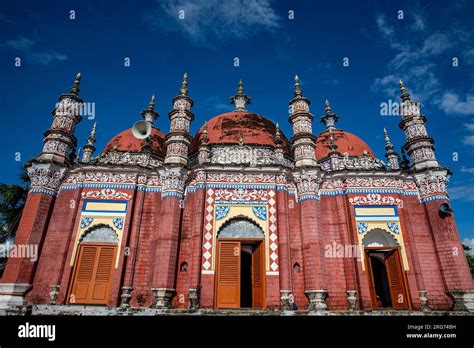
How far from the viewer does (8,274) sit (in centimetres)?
1331

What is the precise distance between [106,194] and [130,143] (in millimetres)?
5322

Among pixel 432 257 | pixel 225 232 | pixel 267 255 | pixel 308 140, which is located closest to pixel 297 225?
pixel 267 255

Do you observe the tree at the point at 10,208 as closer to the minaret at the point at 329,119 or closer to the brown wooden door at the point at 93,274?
the brown wooden door at the point at 93,274

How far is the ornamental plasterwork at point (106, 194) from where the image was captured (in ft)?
50.1

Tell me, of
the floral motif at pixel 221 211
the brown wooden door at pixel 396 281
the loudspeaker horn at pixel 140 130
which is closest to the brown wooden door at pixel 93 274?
the floral motif at pixel 221 211

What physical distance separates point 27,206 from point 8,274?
323 cm

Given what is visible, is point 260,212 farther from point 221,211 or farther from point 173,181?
point 173,181

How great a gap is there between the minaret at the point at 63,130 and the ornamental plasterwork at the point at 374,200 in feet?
51.6

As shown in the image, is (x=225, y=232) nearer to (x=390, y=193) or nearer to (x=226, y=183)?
(x=226, y=183)

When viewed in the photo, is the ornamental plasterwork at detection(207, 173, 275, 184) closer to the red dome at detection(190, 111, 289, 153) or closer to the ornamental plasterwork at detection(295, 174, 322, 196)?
the ornamental plasterwork at detection(295, 174, 322, 196)

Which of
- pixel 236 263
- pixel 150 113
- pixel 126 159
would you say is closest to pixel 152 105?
pixel 150 113

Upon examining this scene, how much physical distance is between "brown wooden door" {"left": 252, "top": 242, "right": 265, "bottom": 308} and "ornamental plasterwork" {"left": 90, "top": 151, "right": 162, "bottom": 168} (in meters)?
7.18
